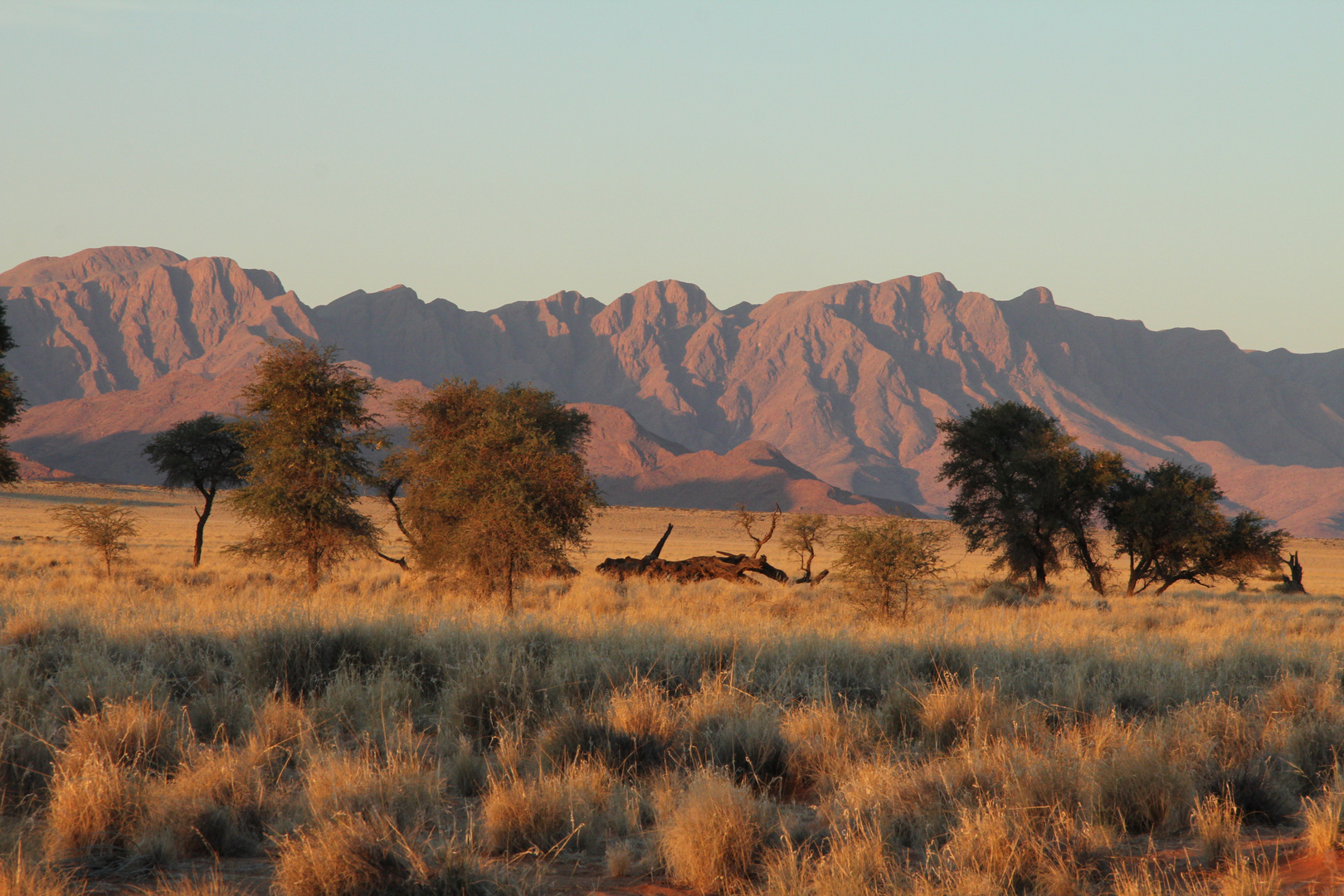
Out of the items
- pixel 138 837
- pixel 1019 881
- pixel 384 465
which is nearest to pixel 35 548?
pixel 384 465

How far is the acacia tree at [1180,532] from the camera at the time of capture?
32.0 meters

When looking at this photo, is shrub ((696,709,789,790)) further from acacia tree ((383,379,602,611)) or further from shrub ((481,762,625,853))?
acacia tree ((383,379,602,611))

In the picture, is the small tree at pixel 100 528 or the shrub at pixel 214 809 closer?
the shrub at pixel 214 809

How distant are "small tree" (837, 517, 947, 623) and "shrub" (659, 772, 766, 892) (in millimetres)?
17186

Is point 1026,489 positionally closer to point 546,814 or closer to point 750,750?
point 750,750

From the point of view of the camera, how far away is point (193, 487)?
39250mm

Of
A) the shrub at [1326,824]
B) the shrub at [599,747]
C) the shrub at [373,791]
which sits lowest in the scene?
the shrub at [599,747]

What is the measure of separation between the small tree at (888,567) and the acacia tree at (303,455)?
39.6 feet

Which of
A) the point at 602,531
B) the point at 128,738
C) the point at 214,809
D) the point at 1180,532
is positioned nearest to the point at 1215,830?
the point at 214,809

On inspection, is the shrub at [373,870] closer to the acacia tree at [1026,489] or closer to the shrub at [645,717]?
the shrub at [645,717]

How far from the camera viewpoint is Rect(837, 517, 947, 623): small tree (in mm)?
22250

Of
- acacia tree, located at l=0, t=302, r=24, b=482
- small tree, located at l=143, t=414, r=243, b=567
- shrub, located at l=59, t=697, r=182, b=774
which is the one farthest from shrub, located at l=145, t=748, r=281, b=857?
small tree, located at l=143, t=414, r=243, b=567

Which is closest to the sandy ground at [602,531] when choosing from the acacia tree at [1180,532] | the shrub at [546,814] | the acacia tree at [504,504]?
the acacia tree at [1180,532]

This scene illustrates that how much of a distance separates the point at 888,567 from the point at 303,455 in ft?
46.8
